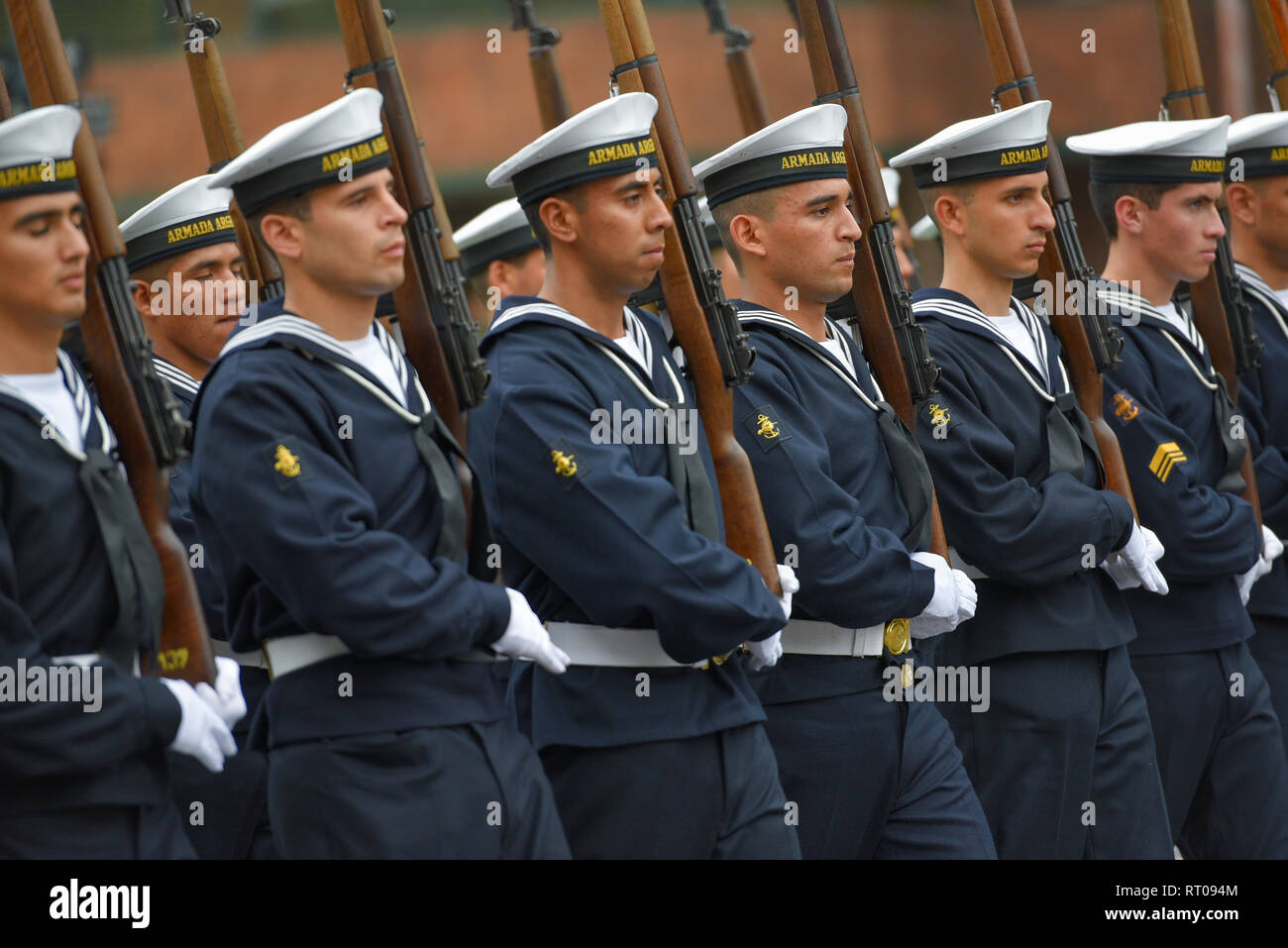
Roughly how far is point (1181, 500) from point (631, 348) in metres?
2.15

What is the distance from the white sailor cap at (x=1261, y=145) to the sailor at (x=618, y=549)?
319cm

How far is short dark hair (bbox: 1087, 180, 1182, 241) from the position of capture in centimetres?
657

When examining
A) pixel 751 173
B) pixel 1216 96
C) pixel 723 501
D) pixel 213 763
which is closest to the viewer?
pixel 213 763

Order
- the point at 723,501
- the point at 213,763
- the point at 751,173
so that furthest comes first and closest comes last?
the point at 751,173, the point at 723,501, the point at 213,763

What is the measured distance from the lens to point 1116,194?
21.9 feet

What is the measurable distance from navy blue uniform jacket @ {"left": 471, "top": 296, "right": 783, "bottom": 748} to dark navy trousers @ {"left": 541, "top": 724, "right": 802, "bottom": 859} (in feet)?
0.19

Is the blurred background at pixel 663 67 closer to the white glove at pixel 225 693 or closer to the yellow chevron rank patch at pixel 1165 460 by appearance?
the yellow chevron rank patch at pixel 1165 460

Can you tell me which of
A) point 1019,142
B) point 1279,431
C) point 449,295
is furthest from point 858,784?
point 1279,431

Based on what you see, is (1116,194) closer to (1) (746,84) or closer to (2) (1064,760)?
(1) (746,84)

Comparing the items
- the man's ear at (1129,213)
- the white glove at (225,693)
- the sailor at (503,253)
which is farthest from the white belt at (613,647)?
the sailor at (503,253)

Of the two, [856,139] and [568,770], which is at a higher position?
[856,139]

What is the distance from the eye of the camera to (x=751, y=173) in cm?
555

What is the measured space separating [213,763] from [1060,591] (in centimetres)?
282

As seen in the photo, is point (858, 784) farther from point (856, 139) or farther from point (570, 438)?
point (856, 139)
